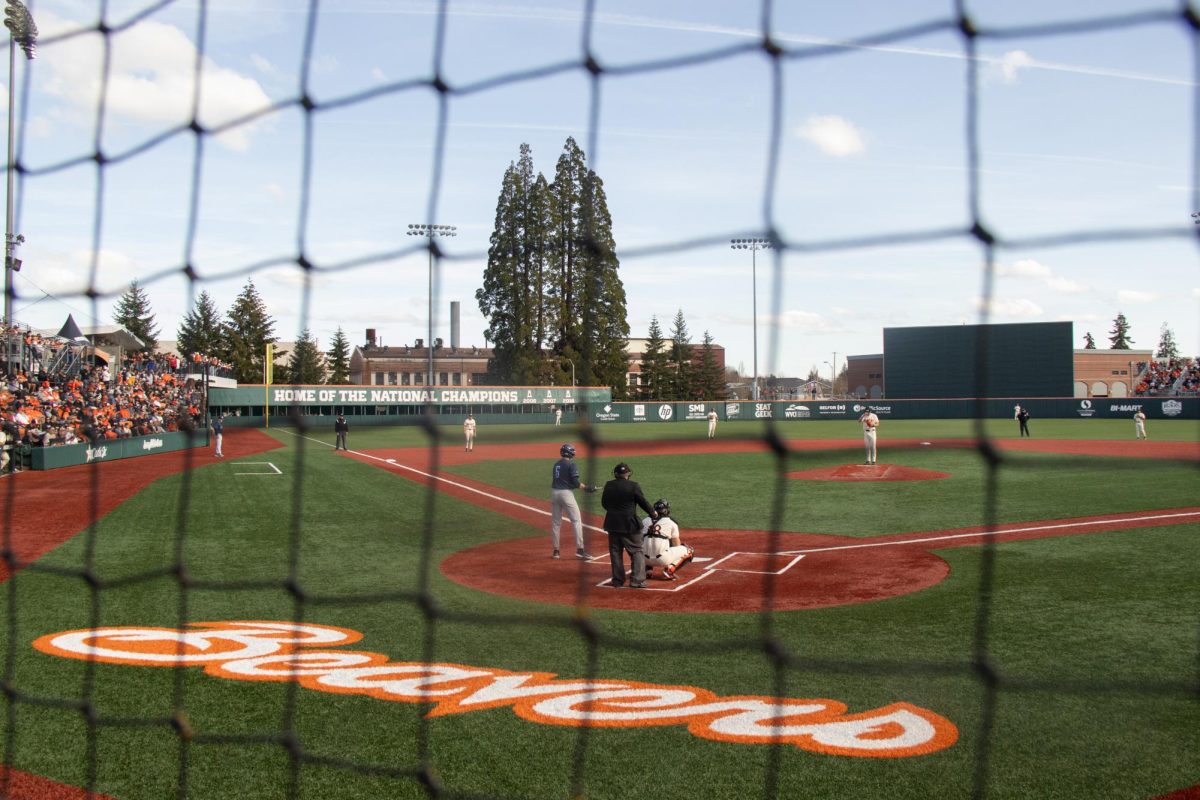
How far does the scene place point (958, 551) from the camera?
34.5 feet

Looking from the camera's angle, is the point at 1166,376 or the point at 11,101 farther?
the point at 1166,376

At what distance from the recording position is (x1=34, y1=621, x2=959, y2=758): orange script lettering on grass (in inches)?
194

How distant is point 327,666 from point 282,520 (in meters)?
7.83

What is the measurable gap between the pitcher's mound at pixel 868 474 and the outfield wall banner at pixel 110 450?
1173cm

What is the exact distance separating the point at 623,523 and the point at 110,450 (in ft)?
61.0

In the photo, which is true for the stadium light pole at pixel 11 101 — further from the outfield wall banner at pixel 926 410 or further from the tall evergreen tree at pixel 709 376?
the outfield wall banner at pixel 926 410

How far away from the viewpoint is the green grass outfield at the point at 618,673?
436 centimetres

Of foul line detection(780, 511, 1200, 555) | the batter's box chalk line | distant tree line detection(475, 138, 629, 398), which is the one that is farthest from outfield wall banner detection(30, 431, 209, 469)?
distant tree line detection(475, 138, 629, 398)

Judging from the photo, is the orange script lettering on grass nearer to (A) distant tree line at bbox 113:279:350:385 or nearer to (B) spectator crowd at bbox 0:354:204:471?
(A) distant tree line at bbox 113:279:350:385

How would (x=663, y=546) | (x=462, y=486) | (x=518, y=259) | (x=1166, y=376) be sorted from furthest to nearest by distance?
(x=1166, y=376), (x=462, y=486), (x=663, y=546), (x=518, y=259)

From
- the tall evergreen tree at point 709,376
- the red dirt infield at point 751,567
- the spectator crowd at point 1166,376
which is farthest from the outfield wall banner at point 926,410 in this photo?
the red dirt infield at point 751,567

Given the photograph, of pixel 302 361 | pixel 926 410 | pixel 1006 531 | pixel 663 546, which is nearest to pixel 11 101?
pixel 302 361

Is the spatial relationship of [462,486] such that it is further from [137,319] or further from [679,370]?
[137,319]

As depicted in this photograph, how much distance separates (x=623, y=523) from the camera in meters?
8.38
